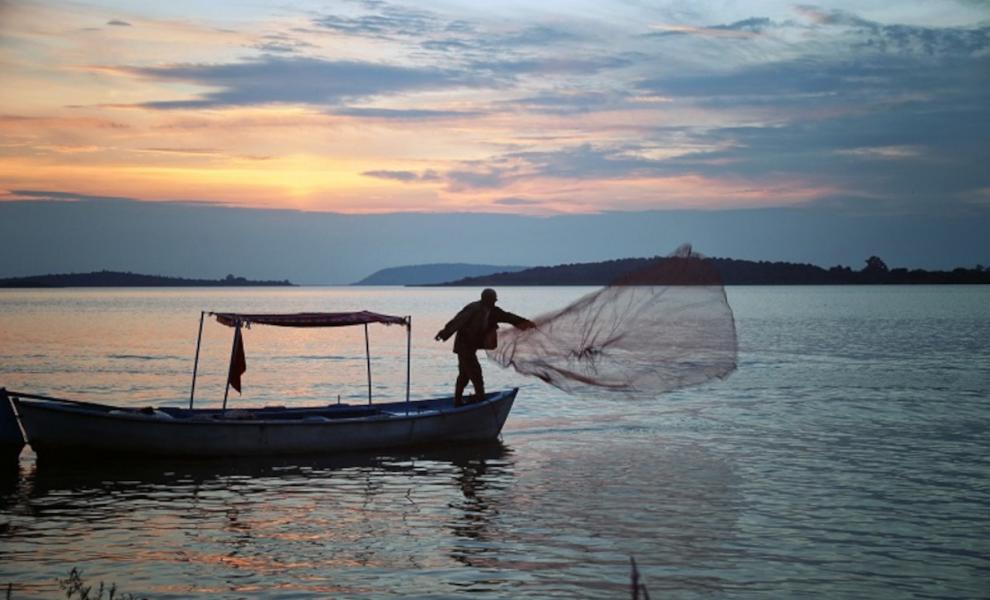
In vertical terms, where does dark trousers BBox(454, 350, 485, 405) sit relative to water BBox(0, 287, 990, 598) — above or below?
above

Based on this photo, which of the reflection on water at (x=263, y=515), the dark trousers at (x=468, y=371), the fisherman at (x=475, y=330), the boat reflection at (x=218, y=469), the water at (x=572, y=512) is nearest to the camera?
the water at (x=572, y=512)

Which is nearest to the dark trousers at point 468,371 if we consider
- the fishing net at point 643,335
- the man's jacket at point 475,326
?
the man's jacket at point 475,326

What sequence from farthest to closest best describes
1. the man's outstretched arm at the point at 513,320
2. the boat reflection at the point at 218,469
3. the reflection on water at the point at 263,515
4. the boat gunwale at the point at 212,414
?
1. the man's outstretched arm at the point at 513,320
2. the boat gunwale at the point at 212,414
3. the boat reflection at the point at 218,469
4. the reflection on water at the point at 263,515

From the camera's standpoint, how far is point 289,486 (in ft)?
55.4

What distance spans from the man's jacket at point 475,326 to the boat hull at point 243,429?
151cm

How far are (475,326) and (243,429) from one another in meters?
4.63

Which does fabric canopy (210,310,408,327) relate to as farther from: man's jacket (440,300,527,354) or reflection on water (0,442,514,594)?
reflection on water (0,442,514,594)

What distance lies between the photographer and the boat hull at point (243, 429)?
17688 mm

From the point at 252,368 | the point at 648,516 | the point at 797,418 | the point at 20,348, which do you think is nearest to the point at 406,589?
the point at 648,516

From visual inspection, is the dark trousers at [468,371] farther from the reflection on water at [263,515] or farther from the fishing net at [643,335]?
the fishing net at [643,335]

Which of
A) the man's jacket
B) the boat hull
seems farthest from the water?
the man's jacket

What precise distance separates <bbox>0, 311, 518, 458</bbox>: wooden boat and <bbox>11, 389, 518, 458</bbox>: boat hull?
0.02 m

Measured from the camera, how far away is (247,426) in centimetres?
1836

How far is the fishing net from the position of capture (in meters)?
15.5
